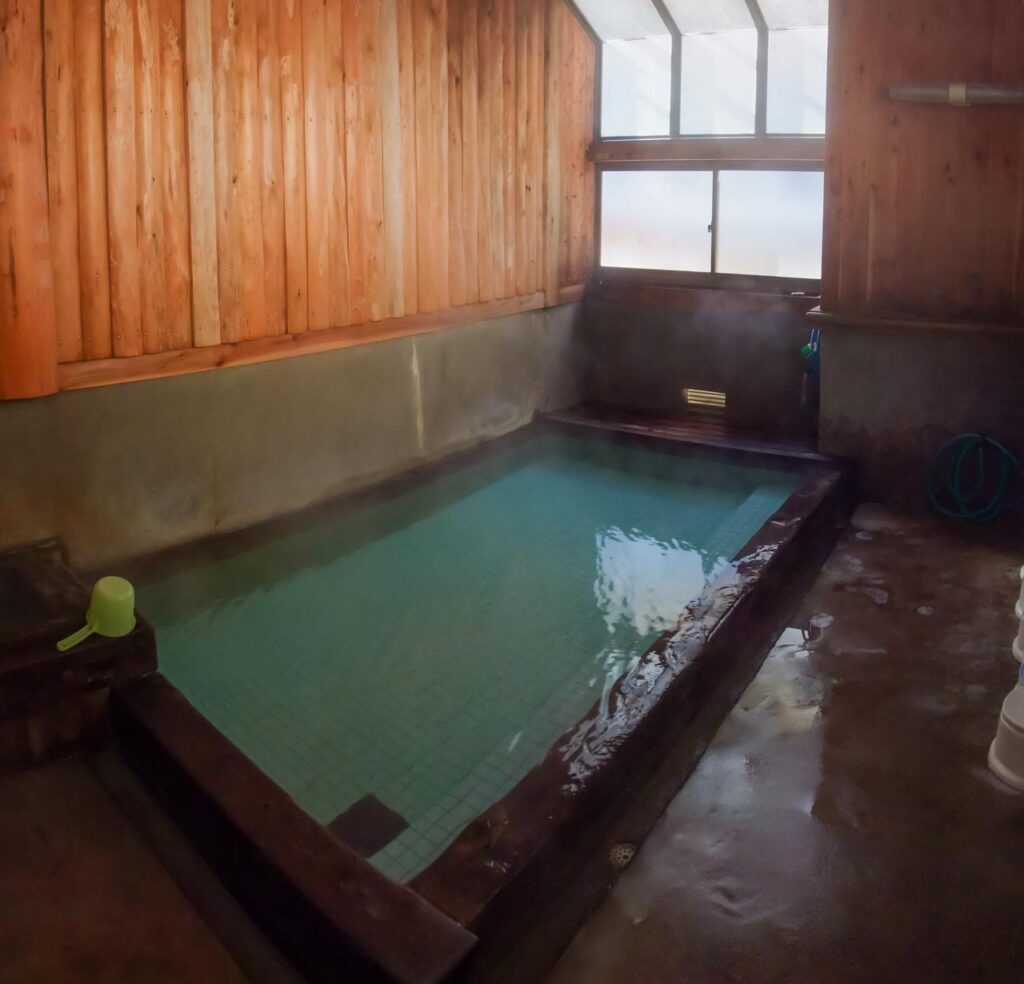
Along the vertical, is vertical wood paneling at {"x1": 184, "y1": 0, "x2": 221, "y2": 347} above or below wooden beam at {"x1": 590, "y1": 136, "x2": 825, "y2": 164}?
below

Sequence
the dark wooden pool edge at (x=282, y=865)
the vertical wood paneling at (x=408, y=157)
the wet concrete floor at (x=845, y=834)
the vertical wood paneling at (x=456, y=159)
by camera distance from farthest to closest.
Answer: the vertical wood paneling at (x=456, y=159)
the vertical wood paneling at (x=408, y=157)
the wet concrete floor at (x=845, y=834)
the dark wooden pool edge at (x=282, y=865)

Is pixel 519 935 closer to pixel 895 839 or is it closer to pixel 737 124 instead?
pixel 895 839

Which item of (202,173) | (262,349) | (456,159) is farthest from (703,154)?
(202,173)

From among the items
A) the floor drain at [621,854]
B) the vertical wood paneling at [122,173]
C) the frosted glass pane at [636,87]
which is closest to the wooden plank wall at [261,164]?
the vertical wood paneling at [122,173]

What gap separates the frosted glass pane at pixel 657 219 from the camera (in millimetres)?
6719

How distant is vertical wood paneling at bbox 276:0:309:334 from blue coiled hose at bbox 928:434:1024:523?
11.0 ft

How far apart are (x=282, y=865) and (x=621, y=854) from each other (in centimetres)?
88

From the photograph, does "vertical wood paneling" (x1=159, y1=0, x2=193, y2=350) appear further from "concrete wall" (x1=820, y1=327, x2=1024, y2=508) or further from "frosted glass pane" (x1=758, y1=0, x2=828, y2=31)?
"frosted glass pane" (x1=758, y1=0, x2=828, y2=31)

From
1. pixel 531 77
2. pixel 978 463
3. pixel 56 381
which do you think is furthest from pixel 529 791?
pixel 531 77

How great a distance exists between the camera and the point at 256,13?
4.29m

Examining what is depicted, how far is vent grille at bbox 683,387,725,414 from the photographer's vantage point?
22.7 ft

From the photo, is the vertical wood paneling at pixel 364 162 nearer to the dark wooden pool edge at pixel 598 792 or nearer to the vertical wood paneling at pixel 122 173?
the vertical wood paneling at pixel 122 173

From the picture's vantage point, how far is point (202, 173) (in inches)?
164

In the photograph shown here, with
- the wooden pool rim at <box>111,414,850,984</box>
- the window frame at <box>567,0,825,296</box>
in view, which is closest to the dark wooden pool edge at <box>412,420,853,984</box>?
the wooden pool rim at <box>111,414,850,984</box>
